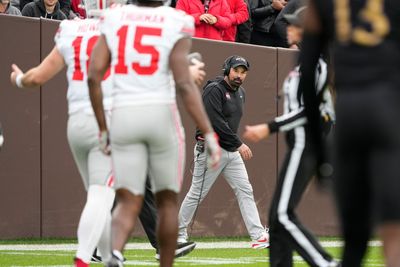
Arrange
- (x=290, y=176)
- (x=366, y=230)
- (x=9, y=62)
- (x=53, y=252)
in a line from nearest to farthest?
(x=366, y=230)
(x=290, y=176)
(x=53, y=252)
(x=9, y=62)

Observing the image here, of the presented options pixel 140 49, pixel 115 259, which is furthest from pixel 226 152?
pixel 140 49

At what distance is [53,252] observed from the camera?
A: 42.6 ft

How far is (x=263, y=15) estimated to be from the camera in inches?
727

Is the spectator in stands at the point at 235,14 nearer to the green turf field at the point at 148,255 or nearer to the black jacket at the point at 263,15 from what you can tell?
the black jacket at the point at 263,15

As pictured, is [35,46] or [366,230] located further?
[35,46]

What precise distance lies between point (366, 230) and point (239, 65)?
9491 mm

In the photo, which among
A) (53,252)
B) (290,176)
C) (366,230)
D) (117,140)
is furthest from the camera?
(53,252)

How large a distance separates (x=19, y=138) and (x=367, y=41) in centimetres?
984

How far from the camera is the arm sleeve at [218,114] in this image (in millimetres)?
14758

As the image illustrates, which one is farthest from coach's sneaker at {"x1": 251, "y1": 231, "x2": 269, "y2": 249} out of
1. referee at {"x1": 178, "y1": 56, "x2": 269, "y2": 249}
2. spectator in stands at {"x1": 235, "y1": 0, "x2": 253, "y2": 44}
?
spectator in stands at {"x1": 235, "y1": 0, "x2": 253, "y2": 44}

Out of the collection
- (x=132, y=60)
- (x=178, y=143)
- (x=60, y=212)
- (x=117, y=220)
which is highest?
(x=132, y=60)

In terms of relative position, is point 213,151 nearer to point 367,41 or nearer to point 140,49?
point 140,49

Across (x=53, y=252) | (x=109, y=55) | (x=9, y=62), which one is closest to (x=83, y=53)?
(x=109, y=55)

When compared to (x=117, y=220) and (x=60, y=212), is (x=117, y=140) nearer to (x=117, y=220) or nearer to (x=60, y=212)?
(x=117, y=220)
